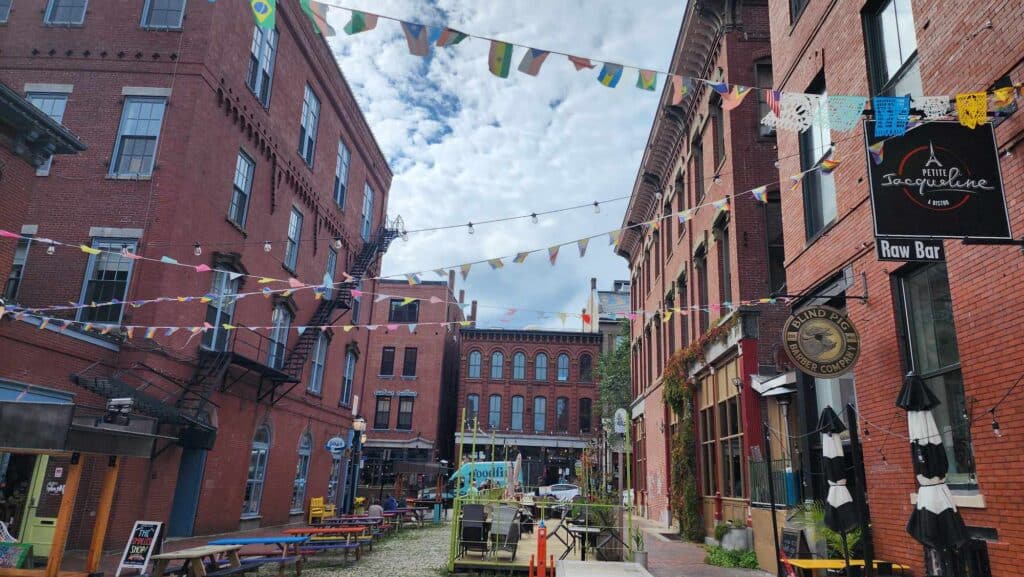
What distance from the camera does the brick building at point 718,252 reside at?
1569 cm

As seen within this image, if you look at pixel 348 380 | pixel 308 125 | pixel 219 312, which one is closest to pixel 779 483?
pixel 219 312

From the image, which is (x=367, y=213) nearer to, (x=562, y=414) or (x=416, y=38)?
(x=416, y=38)

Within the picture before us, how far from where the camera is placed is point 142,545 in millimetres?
Result: 10086

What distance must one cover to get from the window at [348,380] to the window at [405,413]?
18488 mm

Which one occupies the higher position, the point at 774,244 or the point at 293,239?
the point at 293,239

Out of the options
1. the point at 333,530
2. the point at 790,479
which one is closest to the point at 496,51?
the point at 790,479

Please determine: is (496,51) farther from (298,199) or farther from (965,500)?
(298,199)

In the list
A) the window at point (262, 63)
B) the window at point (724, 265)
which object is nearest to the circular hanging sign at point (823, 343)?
the window at point (724, 265)

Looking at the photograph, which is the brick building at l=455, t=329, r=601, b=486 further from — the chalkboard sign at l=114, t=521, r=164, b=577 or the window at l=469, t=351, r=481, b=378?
the chalkboard sign at l=114, t=521, r=164, b=577

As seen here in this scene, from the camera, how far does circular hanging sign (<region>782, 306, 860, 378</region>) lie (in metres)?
9.06

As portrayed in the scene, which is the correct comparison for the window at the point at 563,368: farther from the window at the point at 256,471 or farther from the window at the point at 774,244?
the window at the point at 774,244

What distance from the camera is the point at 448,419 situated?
176 feet

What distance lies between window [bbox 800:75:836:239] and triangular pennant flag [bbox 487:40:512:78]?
20.0ft

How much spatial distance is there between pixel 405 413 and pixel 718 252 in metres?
34.6
